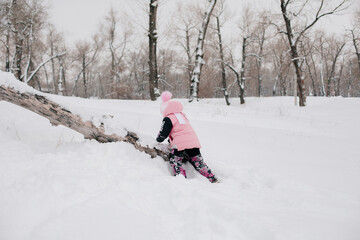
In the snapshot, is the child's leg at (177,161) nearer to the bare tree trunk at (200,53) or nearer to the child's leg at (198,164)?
the child's leg at (198,164)

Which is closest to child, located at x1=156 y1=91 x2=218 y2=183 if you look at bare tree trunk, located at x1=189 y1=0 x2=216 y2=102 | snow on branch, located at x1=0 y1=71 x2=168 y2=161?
snow on branch, located at x1=0 y1=71 x2=168 y2=161

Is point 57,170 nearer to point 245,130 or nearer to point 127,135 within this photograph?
point 127,135

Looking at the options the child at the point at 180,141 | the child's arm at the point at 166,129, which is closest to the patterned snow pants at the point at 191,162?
the child at the point at 180,141

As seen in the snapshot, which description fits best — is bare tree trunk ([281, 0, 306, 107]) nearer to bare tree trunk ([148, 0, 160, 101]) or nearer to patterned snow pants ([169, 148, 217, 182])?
bare tree trunk ([148, 0, 160, 101])

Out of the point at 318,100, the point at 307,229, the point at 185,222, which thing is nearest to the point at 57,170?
the point at 185,222

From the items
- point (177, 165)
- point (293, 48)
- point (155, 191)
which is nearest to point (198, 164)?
point (177, 165)

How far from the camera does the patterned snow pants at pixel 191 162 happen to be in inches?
114

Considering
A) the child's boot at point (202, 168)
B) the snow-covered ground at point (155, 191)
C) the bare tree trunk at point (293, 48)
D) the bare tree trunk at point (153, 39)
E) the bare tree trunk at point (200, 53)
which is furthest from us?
the bare tree trunk at point (200, 53)

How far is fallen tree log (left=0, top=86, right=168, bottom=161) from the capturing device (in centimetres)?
241

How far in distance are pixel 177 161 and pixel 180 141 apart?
33 centimetres

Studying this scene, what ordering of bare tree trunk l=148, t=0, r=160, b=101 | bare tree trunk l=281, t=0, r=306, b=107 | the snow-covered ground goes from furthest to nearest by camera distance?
bare tree trunk l=281, t=0, r=306, b=107 → bare tree trunk l=148, t=0, r=160, b=101 → the snow-covered ground

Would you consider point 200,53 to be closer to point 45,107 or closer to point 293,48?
point 293,48

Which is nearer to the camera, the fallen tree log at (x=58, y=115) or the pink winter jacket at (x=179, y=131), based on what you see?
the fallen tree log at (x=58, y=115)

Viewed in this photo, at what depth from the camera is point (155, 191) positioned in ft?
6.47
